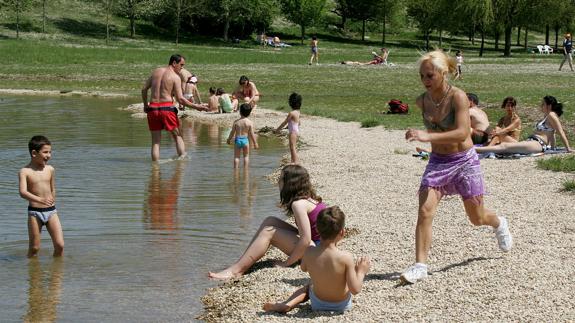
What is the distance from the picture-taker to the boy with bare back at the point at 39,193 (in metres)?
9.05

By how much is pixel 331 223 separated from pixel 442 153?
1311 millimetres

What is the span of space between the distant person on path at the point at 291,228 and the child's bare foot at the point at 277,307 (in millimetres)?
1095

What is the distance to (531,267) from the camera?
7.77m

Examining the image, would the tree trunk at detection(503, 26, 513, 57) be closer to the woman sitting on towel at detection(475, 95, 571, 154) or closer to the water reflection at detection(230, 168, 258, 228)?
the woman sitting on towel at detection(475, 95, 571, 154)

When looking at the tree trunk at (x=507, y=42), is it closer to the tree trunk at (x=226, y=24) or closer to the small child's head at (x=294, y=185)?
the tree trunk at (x=226, y=24)

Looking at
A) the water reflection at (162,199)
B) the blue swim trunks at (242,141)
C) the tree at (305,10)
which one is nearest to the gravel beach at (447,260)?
the blue swim trunks at (242,141)

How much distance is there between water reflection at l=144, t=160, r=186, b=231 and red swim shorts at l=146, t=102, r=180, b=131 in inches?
25.9

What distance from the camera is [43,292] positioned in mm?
8039

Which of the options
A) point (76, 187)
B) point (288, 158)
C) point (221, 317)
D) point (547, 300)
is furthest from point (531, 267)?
point (288, 158)

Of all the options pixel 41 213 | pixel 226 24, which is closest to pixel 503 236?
pixel 41 213

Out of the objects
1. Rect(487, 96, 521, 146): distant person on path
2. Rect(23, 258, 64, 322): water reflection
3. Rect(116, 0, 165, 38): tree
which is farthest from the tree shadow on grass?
Rect(23, 258, 64, 322): water reflection

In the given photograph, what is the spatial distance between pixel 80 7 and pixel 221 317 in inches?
2899

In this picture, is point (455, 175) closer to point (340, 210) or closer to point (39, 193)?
point (340, 210)

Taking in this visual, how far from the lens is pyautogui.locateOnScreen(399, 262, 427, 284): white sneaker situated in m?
7.46
